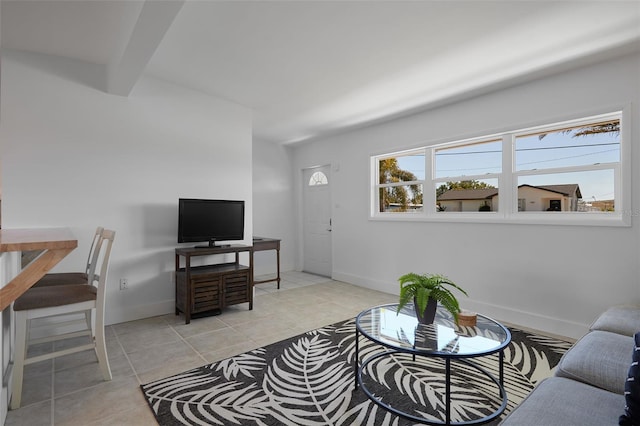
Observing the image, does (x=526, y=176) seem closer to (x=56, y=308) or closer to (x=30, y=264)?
(x=30, y=264)

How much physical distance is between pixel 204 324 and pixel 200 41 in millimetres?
2650

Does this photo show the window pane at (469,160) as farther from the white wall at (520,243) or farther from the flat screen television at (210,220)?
the flat screen television at (210,220)

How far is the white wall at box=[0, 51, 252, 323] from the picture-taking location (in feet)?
9.13

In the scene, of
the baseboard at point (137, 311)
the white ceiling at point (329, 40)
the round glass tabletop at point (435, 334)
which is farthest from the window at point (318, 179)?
the round glass tabletop at point (435, 334)

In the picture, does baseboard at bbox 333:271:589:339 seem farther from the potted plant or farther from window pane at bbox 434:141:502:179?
the potted plant

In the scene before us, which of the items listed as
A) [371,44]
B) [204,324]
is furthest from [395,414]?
[371,44]

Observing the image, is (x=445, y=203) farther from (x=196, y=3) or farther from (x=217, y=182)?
(x=196, y=3)

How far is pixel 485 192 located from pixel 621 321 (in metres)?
1.90

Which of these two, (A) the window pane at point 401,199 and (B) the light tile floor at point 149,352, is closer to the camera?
(B) the light tile floor at point 149,352

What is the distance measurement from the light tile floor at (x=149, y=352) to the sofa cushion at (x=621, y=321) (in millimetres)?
2132

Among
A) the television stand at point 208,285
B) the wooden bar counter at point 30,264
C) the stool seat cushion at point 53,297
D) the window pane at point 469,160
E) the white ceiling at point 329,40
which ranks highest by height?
the white ceiling at point 329,40

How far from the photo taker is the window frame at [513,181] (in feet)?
8.78

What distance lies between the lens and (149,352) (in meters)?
2.58

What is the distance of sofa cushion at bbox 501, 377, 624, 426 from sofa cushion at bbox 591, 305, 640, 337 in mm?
825
